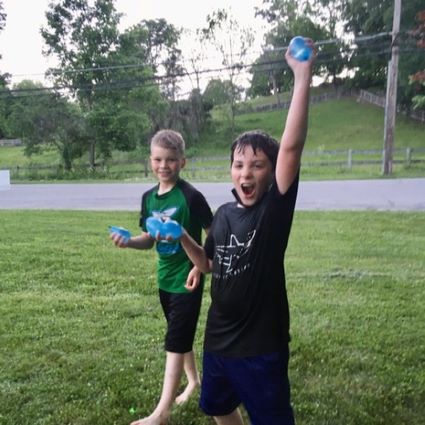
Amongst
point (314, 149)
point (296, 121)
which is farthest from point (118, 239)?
point (314, 149)

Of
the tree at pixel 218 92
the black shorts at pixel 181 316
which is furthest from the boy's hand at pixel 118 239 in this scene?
the tree at pixel 218 92

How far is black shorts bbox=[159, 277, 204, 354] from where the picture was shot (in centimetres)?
241

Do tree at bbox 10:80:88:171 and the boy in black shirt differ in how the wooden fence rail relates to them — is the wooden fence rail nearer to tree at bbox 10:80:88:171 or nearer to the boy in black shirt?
tree at bbox 10:80:88:171

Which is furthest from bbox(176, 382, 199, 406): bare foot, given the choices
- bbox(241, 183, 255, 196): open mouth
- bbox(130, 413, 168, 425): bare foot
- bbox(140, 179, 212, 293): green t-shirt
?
bbox(241, 183, 255, 196): open mouth

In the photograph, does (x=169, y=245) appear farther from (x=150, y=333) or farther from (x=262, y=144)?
(x=150, y=333)

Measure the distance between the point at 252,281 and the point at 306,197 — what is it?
9720 millimetres

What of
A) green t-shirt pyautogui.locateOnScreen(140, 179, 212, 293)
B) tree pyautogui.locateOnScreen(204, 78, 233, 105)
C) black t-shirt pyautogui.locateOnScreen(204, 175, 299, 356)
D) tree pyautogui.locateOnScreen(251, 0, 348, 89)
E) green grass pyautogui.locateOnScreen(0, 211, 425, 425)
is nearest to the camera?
black t-shirt pyautogui.locateOnScreen(204, 175, 299, 356)

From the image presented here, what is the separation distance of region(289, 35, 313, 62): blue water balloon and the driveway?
8278 millimetres

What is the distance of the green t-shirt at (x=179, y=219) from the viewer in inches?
93.3

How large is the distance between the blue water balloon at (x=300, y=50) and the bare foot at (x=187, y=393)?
2.01 m

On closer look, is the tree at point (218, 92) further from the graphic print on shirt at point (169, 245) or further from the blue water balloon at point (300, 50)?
the blue water balloon at point (300, 50)

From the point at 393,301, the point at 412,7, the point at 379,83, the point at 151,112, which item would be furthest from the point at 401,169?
the point at 379,83

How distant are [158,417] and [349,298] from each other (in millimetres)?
2500

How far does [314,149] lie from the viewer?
103 ft
